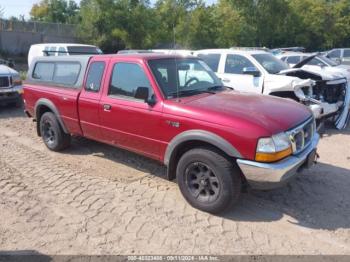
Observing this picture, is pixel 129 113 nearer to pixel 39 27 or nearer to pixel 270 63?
pixel 270 63

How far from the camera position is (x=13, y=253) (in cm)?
370

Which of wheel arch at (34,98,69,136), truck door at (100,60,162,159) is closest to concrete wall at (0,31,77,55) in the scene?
wheel arch at (34,98,69,136)

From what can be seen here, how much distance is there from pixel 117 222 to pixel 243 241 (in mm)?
1427

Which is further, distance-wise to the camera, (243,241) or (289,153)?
(289,153)

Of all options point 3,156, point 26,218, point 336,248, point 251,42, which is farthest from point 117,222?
point 251,42

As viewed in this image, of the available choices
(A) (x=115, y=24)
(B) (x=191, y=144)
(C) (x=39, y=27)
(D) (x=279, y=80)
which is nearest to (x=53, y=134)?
(B) (x=191, y=144)

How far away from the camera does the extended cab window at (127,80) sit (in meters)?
5.03

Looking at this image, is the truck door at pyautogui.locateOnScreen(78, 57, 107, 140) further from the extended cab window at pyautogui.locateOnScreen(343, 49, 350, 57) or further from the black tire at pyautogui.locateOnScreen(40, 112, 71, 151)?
the extended cab window at pyautogui.locateOnScreen(343, 49, 350, 57)

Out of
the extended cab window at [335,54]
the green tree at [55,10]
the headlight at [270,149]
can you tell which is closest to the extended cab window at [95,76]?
the headlight at [270,149]

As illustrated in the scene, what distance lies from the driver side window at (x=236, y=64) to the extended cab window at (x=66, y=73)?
417 centimetres

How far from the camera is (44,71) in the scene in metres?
6.88

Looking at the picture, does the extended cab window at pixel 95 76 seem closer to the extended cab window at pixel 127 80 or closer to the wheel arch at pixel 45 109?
the extended cab window at pixel 127 80

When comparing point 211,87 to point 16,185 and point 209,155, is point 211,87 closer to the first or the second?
point 209,155

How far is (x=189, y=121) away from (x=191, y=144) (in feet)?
1.06
